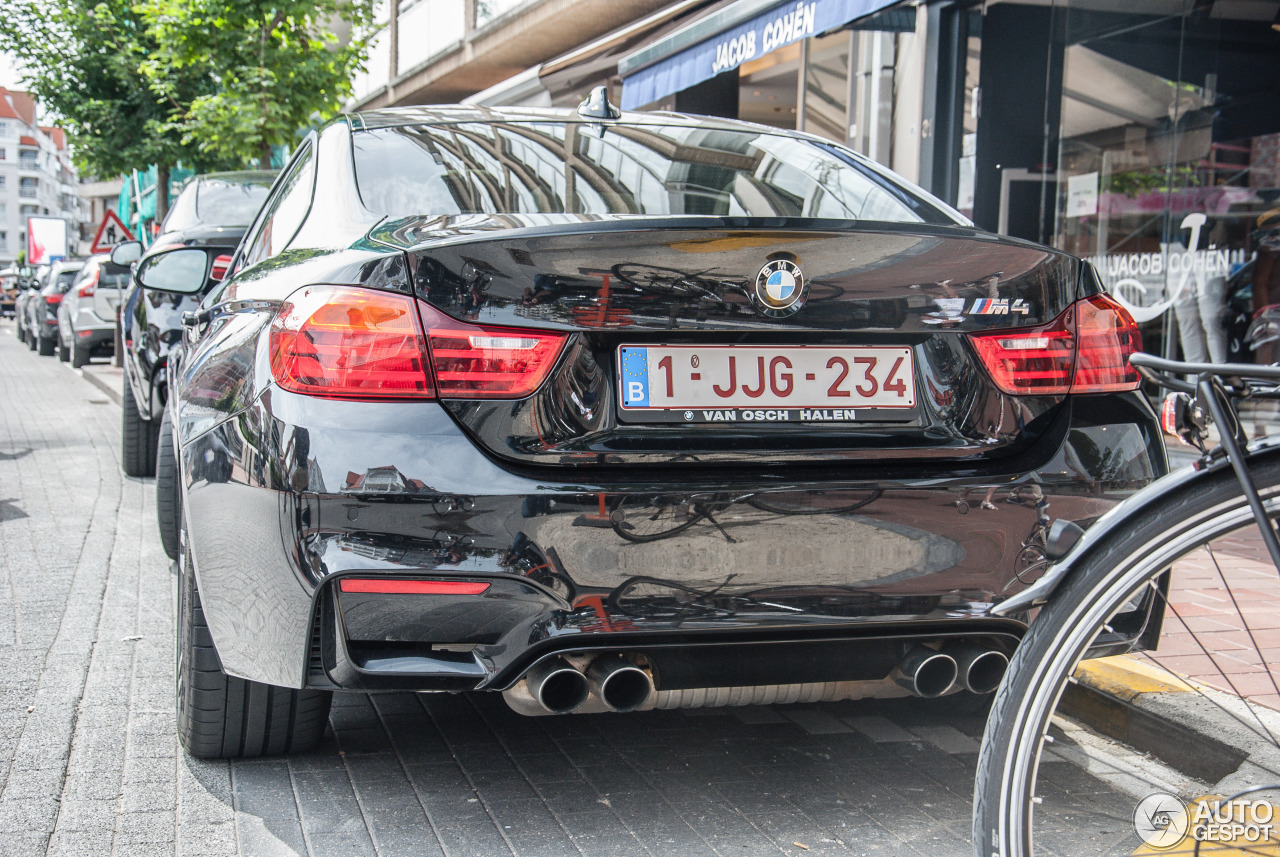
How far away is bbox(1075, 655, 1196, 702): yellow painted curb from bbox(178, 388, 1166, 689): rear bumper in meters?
0.78

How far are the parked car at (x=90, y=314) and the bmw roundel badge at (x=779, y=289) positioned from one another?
16242 mm

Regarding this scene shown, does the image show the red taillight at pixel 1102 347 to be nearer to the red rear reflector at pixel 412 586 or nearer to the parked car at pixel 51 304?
the red rear reflector at pixel 412 586

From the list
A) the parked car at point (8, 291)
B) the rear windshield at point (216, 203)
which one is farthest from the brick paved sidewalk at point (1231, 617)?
the parked car at point (8, 291)

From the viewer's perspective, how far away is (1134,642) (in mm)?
2217

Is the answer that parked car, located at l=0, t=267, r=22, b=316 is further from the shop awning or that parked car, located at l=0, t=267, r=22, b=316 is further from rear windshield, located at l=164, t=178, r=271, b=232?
rear windshield, located at l=164, t=178, r=271, b=232

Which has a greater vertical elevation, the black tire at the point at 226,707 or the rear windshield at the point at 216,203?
the rear windshield at the point at 216,203

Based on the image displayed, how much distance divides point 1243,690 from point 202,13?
13.2m

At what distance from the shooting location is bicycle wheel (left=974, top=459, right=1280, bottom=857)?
A: 5.47ft

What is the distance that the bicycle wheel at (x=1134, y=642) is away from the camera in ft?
→ 5.47

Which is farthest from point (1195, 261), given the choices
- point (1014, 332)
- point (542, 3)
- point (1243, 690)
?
point (542, 3)

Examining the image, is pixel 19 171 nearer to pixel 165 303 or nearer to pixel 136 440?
pixel 136 440

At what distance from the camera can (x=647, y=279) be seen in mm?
2326

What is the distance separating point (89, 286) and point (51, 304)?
632cm

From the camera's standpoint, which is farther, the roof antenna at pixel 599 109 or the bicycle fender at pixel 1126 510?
the roof antenna at pixel 599 109
